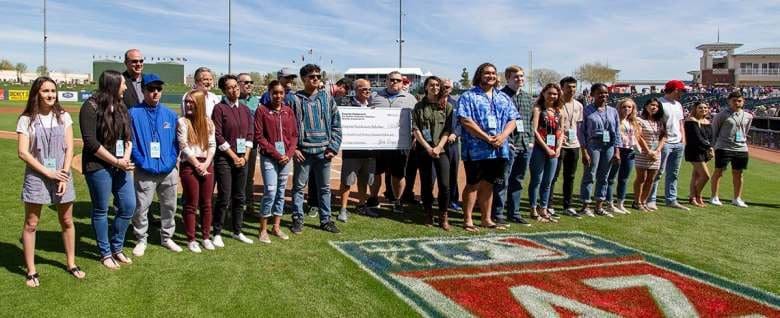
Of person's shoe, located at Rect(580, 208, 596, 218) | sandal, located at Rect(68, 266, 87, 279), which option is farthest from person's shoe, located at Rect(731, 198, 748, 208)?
sandal, located at Rect(68, 266, 87, 279)

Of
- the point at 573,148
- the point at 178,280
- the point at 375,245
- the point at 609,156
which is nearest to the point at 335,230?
the point at 375,245

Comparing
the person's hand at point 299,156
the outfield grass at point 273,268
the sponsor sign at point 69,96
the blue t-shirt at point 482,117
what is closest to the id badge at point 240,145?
the person's hand at point 299,156

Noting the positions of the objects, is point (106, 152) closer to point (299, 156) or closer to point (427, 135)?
point (299, 156)

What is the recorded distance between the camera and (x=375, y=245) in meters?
6.03

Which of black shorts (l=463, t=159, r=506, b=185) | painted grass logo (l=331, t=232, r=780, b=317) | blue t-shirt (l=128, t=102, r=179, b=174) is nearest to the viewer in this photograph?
painted grass logo (l=331, t=232, r=780, b=317)

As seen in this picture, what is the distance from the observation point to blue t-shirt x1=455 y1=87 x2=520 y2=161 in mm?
6586

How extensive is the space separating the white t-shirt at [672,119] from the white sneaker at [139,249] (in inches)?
287

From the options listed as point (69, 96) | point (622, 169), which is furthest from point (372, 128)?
point (69, 96)

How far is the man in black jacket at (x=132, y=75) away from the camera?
5945 mm

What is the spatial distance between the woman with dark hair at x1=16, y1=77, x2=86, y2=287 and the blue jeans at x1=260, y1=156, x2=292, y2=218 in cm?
188

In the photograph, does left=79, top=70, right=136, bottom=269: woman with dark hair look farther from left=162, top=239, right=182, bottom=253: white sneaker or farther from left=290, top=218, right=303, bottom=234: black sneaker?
left=290, top=218, right=303, bottom=234: black sneaker

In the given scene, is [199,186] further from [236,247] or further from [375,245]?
[375,245]

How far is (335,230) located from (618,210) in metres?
4.28

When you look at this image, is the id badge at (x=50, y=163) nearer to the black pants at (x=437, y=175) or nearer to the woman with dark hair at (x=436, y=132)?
the woman with dark hair at (x=436, y=132)
